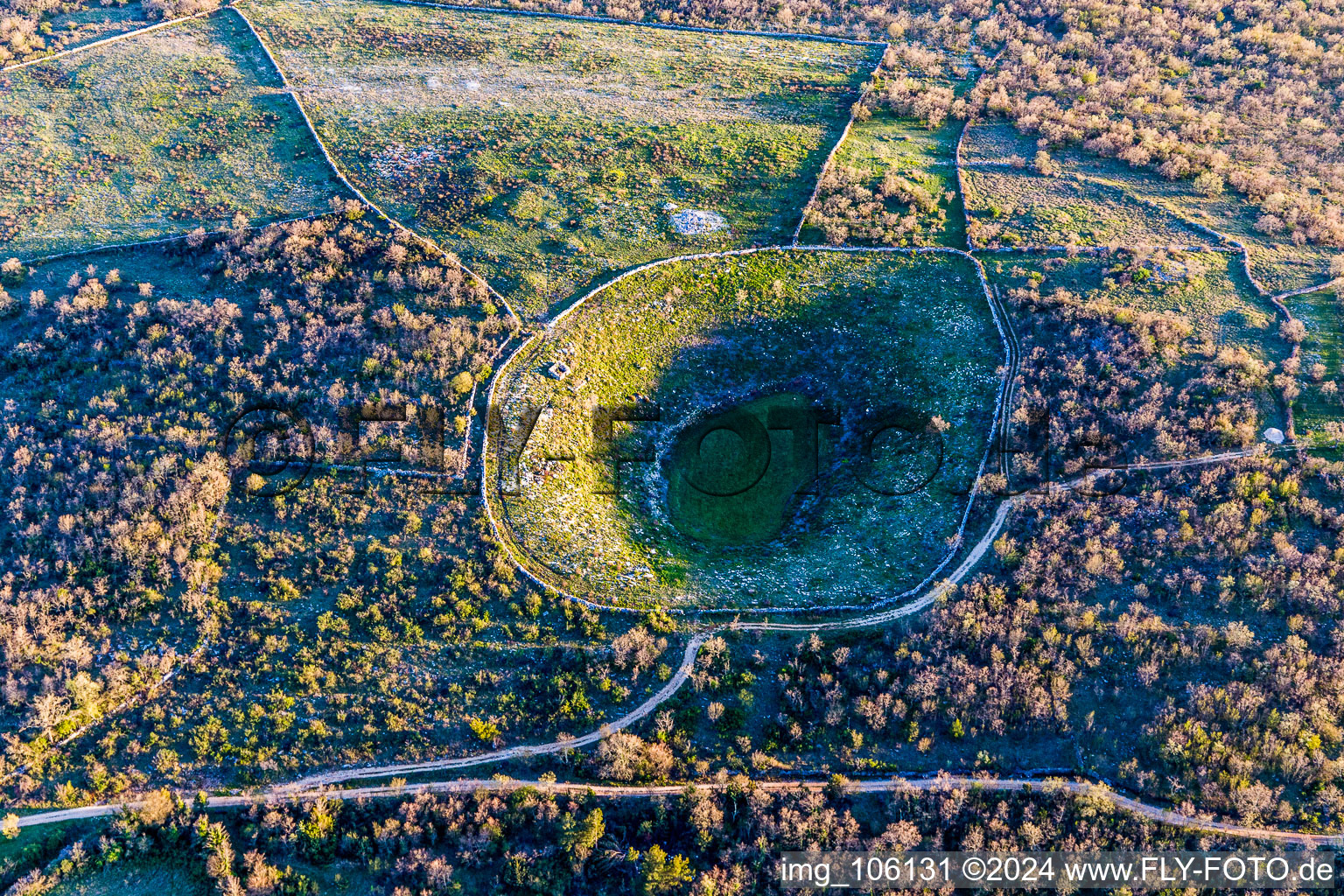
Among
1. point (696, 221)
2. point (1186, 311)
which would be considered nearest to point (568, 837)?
point (696, 221)

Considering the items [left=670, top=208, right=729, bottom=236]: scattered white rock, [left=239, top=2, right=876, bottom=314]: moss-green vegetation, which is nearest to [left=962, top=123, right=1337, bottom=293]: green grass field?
[left=239, top=2, right=876, bottom=314]: moss-green vegetation

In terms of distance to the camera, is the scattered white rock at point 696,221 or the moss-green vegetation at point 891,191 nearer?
the moss-green vegetation at point 891,191

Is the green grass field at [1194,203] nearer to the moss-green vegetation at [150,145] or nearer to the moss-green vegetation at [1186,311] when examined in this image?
the moss-green vegetation at [1186,311]

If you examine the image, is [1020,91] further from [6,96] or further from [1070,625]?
[6,96]

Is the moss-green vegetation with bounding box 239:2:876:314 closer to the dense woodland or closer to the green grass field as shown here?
the green grass field

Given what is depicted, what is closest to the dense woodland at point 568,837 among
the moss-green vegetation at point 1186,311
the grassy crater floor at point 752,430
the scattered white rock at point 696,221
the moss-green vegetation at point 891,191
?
the grassy crater floor at point 752,430
